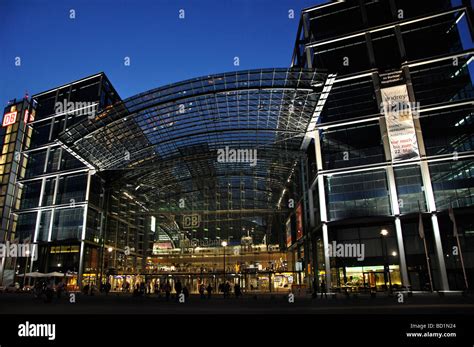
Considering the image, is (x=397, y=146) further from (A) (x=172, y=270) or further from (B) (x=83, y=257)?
(B) (x=83, y=257)

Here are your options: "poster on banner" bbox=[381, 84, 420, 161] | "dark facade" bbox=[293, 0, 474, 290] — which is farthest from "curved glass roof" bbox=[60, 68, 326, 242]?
"poster on banner" bbox=[381, 84, 420, 161]

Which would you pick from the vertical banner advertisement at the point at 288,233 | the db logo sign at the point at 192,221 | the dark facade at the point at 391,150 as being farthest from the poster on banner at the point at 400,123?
the db logo sign at the point at 192,221

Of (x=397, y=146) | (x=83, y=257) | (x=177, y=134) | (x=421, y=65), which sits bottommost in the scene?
(x=83, y=257)

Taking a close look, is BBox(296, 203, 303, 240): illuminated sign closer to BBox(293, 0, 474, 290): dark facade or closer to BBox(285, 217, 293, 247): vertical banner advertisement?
BBox(293, 0, 474, 290): dark facade

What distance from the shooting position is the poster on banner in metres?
35.8

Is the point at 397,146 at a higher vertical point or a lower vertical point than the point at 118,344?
higher

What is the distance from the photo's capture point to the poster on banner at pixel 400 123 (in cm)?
3575

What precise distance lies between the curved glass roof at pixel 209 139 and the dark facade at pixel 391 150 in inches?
211

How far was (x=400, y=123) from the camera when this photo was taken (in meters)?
36.8

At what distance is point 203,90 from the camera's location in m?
36.5

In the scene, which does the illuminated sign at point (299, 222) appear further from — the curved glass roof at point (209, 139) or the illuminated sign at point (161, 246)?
the illuminated sign at point (161, 246)

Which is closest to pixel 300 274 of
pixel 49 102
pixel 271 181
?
pixel 271 181

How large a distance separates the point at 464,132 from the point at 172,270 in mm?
41018

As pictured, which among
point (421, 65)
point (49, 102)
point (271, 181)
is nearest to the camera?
point (421, 65)
